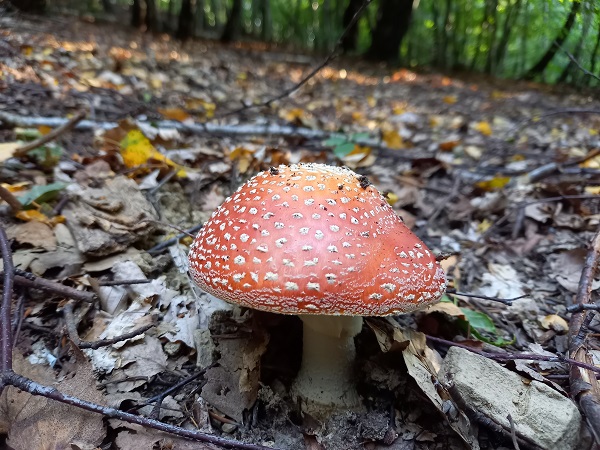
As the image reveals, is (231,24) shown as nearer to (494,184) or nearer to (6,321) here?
(494,184)

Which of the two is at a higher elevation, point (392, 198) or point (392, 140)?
point (392, 140)

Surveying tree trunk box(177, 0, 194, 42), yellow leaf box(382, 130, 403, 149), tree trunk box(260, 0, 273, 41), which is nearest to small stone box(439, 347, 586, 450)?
yellow leaf box(382, 130, 403, 149)

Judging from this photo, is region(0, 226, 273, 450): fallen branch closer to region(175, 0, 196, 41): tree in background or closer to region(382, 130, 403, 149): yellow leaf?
region(382, 130, 403, 149): yellow leaf

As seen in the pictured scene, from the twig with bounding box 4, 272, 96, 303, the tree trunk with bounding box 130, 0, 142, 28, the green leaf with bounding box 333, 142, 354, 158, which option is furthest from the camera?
the tree trunk with bounding box 130, 0, 142, 28

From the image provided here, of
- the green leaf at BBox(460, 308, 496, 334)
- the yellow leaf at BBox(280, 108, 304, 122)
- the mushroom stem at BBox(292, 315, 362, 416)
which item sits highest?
the yellow leaf at BBox(280, 108, 304, 122)

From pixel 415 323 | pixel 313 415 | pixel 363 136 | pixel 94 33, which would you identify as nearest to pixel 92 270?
pixel 313 415

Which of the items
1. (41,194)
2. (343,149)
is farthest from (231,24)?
(41,194)
